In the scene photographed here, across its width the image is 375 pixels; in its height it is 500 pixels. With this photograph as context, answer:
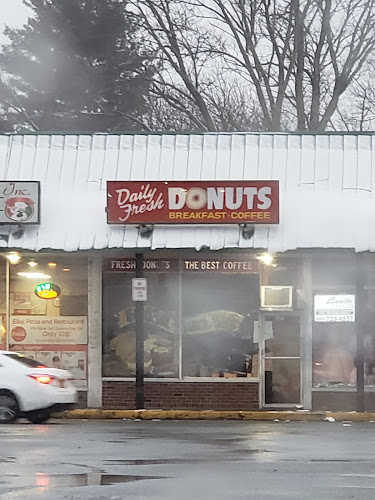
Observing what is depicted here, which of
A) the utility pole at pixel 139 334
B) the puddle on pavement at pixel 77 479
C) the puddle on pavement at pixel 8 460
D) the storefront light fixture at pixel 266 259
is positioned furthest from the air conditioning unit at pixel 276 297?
the puddle on pavement at pixel 77 479

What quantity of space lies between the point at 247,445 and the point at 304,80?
28.5 meters

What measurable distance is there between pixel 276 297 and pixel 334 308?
4.06 feet

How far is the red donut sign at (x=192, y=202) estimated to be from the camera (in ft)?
76.6

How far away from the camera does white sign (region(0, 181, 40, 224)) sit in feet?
78.3

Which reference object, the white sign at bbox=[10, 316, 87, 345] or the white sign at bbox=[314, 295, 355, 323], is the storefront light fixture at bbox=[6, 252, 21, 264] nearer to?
the white sign at bbox=[10, 316, 87, 345]

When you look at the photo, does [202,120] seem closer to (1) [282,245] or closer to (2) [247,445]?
(1) [282,245]

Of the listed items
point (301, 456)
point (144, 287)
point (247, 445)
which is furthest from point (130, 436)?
point (144, 287)

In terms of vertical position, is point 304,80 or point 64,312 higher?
point 304,80

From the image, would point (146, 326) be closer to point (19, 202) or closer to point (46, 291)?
point (46, 291)

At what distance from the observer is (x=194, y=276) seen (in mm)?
24734

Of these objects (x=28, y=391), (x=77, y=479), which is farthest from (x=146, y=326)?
(x=77, y=479)

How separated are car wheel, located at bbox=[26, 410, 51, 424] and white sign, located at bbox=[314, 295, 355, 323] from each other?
21.5 ft

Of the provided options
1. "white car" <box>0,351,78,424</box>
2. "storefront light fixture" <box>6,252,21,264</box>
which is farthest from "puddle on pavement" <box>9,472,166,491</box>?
"storefront light fixture" <box>6,252,21,264</box>

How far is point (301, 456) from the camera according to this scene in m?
14.8
